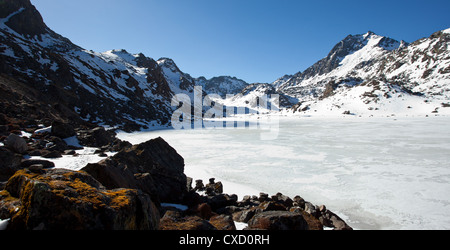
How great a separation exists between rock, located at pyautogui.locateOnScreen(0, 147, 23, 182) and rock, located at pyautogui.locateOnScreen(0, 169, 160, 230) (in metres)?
6.03

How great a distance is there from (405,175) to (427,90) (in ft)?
392

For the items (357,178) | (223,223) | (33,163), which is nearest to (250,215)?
(223,223)

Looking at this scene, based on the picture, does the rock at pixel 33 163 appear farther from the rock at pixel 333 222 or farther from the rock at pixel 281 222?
the rock at pixel 333 222

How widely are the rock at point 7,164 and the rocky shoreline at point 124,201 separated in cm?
3

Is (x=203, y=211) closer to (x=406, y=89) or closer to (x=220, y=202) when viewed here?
(x=220, y=202)

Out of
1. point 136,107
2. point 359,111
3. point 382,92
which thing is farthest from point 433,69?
point 136,107

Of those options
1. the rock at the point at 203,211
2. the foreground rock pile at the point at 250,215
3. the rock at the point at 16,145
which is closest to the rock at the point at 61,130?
the rock at the point at 16,145

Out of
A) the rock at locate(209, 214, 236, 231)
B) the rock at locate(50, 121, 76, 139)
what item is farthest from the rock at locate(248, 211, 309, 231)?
the rock at locate(50, 121, 76, 139)

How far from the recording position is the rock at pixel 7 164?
754 centimetres

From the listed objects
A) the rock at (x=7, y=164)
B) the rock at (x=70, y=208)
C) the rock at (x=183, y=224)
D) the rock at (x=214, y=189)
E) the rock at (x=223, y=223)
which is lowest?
the rock at (x=214, y=189)

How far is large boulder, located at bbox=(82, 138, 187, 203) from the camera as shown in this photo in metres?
7.28

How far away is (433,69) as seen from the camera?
113188mm

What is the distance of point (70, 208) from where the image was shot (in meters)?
2.78
